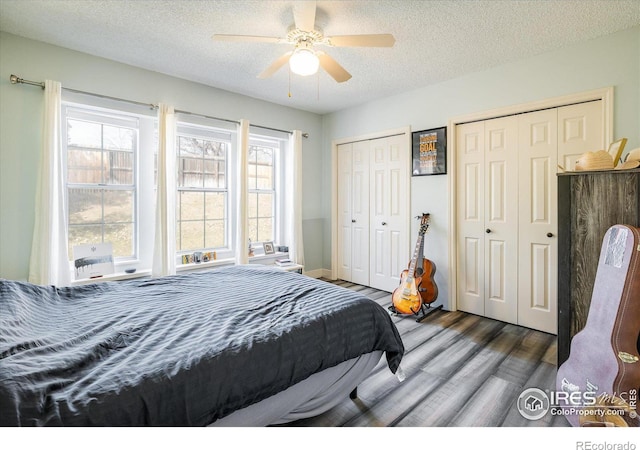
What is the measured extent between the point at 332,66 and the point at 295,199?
2.25 metres

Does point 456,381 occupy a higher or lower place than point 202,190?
lower

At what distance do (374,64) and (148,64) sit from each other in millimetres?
2189

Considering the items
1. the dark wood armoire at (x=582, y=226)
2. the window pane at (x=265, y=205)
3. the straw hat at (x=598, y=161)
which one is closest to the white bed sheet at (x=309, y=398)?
the dark wood armoire at (x=582, y=226)

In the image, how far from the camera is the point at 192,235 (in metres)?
3.73

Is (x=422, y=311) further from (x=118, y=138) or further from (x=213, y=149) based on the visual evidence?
(x=118, y=138)

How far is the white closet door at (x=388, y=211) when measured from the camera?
3.97 metres

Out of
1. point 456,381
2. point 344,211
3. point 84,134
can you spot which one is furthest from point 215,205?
point 456,381

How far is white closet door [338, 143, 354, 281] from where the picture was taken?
4.64 m

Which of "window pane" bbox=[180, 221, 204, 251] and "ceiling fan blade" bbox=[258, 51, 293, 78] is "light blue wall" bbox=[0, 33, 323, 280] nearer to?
"window pane" bbox=[180, 221, 204, 251]

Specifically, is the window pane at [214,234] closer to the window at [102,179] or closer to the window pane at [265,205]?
the window pane at [265,205]

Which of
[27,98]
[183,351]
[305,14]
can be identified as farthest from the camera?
[27,98]

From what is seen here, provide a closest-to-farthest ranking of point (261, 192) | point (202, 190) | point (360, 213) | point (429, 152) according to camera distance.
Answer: point (429, 152), point (202, 190), point (261, 192), point (360, 213)

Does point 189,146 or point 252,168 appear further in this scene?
point 252,168
